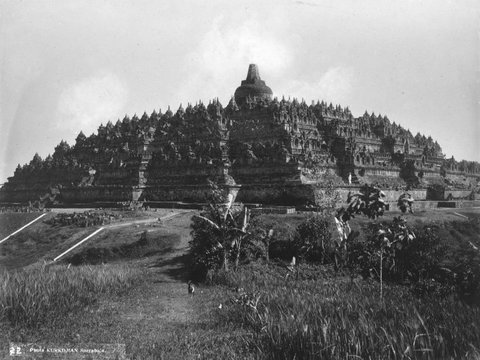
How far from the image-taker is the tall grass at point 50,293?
1350cm

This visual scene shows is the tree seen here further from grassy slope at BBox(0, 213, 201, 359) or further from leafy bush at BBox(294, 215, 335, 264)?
leafy bush at BBox(294, 215, 335, 264)

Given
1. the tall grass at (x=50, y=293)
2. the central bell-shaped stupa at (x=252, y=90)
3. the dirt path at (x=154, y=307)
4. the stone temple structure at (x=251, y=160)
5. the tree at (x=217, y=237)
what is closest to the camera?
the dirt path at (x=154, y=307)

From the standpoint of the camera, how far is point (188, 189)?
49.1 m

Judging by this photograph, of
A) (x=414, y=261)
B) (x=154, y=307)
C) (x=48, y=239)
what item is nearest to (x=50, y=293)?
(x=154, y=307)

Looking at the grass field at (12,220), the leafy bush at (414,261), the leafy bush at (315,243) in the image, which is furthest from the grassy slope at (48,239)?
the leafy bush at (414,261)

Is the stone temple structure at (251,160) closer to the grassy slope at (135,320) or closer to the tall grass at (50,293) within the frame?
the grassy slope at (135,320)

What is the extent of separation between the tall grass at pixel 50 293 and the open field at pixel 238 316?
4 centimetres

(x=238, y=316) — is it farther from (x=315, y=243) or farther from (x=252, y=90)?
(x=252, y=90)

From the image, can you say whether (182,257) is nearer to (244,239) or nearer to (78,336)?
(244,239)

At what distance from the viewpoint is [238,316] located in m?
14.6

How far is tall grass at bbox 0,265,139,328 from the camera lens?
13500 mm

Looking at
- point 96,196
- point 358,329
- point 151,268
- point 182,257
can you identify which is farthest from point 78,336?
point 96,196

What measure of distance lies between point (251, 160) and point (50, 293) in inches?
1342

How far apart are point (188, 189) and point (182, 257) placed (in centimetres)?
2214
